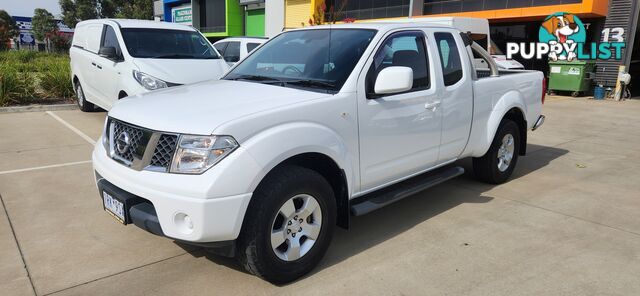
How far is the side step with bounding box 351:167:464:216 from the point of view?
366 centimetres

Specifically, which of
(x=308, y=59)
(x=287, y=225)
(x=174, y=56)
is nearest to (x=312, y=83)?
(x=308, y=59)

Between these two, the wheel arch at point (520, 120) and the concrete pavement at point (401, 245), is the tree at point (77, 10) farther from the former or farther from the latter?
the wheel arch at point (520, 120)

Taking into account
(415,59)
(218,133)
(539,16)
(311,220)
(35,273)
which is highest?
(539,16)

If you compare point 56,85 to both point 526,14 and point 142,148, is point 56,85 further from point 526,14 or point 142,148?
point 526,14

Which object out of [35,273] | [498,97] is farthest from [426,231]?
[35,273]

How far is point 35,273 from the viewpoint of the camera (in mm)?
3311

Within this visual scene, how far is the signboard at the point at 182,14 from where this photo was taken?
41.1m

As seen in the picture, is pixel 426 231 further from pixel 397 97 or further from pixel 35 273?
pixel 35 273

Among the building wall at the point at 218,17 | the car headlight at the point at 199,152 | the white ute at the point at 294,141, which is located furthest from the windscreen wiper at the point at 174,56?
the building wall at the point at 218,17

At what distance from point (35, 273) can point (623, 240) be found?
15.5 ft

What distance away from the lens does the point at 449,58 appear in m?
4.58

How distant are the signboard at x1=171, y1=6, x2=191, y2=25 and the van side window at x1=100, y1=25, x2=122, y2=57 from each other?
33498mm

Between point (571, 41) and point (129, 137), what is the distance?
16.9 meters

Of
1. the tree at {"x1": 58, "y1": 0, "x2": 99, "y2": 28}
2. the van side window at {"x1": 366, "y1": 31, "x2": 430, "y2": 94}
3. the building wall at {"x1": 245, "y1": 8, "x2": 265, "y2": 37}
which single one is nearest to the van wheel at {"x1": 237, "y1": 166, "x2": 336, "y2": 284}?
the van side window at {"x1": 366, "y1": 31, "x2": 430, "y2": 94}
